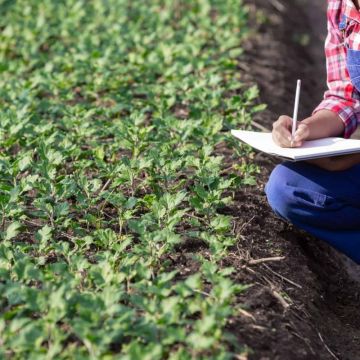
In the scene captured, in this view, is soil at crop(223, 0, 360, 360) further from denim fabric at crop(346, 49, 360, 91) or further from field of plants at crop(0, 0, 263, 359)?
denim fabric at crop(346, 49, 360, 91)

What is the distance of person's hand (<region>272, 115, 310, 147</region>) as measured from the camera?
3.10 m

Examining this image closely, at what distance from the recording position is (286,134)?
3105 millimetres

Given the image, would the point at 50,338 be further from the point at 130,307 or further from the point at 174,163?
the point at 174,163

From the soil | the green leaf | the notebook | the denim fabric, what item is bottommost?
the soil

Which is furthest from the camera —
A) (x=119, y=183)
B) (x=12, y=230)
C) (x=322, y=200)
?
(x=119, y=183)

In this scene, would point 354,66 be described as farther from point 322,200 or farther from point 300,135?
point 322,200

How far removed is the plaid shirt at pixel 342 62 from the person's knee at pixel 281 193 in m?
0.30

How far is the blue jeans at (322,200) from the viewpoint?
126 inches

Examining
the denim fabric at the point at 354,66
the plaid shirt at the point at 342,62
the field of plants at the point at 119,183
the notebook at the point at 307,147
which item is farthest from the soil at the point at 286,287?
the denim fabric at the point at 354,66

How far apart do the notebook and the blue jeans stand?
0.13 meters

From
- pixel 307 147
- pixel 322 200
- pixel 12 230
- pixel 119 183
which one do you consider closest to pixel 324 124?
pixel 307 147

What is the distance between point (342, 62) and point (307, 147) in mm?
479

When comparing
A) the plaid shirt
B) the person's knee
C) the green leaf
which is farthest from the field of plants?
the plaid shirt

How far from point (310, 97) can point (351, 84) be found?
86.0 inches
